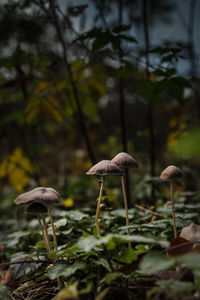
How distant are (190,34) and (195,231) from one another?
4073 millimetres

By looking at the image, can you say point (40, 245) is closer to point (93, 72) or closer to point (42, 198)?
point (42, 198)

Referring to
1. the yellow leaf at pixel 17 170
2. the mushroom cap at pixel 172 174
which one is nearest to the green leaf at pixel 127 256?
the mushroom cap at pixel 172 174

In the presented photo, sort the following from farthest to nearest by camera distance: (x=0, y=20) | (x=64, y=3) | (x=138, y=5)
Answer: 1. (x=138, y=5)
2. (x=0, y=20)
3. (x=64, y=3)

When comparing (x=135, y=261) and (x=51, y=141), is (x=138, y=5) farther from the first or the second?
(x=51, y=141)

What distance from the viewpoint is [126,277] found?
1.01 metres

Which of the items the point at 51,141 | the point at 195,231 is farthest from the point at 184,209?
the point at 51,141

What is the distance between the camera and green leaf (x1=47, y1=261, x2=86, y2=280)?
941mm

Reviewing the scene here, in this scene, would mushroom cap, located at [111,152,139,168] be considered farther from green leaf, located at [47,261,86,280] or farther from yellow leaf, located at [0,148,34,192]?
yellow leaf, located at [0,148,34,192]

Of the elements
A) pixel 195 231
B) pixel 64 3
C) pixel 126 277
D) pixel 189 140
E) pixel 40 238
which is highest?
pixel 64 3

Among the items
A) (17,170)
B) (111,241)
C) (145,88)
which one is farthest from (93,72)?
(17,170)

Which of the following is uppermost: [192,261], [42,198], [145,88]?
[145,88]

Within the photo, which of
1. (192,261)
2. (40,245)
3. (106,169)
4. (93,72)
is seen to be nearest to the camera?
(192,261)

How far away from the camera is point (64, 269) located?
99 centimetres

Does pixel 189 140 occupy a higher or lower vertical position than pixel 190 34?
lower
